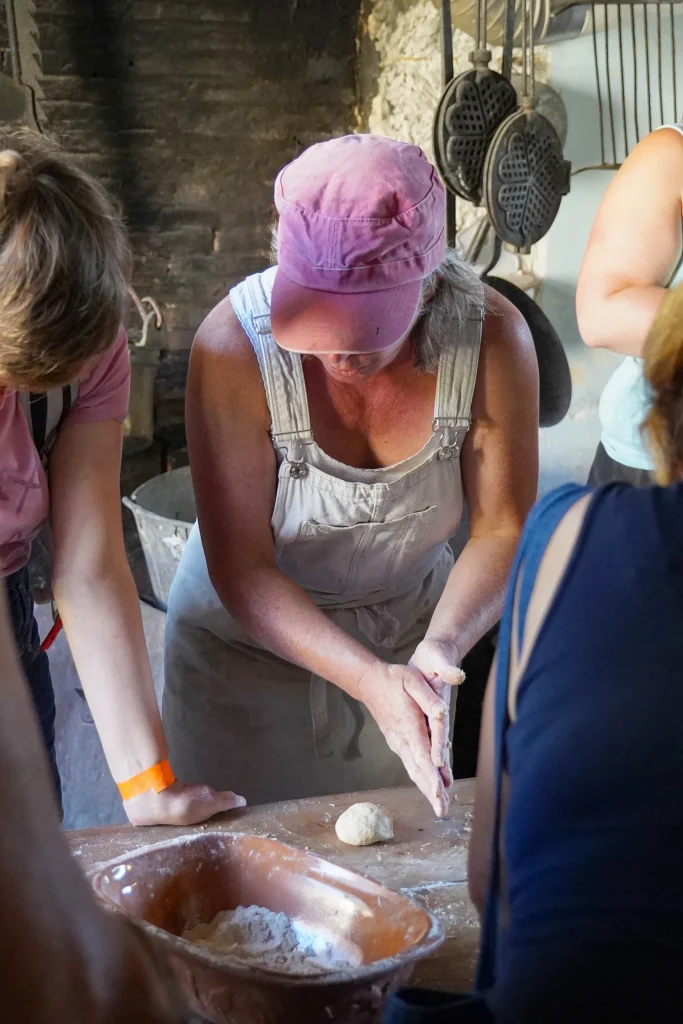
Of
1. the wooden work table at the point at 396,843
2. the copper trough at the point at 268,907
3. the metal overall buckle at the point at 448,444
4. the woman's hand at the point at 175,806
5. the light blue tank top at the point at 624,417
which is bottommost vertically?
the wooden work table at the point at 396,843

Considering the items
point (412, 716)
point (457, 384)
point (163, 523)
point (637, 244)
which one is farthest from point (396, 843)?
point (163, 523)

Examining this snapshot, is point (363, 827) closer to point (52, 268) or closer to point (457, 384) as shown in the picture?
point (457, 384)

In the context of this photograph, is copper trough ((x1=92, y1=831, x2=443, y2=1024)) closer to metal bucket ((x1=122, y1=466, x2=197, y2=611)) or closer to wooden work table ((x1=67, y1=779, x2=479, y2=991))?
wooden work table ((x1=67, y1=779, x2=479, y2=991))

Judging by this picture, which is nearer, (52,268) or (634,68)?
(52,268)

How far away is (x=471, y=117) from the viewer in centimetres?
215

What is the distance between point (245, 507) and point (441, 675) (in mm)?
355

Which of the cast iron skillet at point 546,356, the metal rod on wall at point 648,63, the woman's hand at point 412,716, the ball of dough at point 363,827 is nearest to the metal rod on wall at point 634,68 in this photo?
the metal rod on wall at point 648,63

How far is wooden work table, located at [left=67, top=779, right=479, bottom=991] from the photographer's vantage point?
3.35 feet

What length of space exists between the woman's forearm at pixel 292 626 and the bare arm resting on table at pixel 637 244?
679 mm

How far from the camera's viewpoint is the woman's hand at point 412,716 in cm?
113

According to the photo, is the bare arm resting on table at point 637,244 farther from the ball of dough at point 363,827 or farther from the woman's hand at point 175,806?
the woman's hand at point 175,806

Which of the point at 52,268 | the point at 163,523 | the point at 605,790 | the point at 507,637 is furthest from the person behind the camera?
the point at 163,523

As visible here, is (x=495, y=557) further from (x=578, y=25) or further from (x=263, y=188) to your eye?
(x=263, y=188)

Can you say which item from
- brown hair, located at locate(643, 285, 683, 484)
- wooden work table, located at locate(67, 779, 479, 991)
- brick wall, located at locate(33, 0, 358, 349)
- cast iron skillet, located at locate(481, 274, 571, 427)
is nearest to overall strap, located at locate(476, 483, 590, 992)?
brown hair, located at locate(643, 285, 683, 484)
